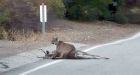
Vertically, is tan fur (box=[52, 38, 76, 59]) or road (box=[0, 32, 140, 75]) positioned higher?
tan fur (box=[52, 38, 76, 59])

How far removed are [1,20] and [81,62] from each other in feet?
28.7

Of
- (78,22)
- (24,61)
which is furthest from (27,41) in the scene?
(78,22)

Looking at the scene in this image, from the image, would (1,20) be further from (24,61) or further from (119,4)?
(119,4)

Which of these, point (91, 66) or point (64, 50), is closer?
point (91, 66)

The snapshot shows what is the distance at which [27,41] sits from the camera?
2020 cm

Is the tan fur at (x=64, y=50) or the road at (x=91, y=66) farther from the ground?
the tan fur at (x=64, y=50)

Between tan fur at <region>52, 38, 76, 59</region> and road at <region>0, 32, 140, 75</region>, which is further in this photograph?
tan fur at <region>52, 38, 76, 59</region>

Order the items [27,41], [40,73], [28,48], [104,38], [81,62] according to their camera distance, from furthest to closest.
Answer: [104,38] → [27,41] → [28,48] → [81,62] → [40,73]

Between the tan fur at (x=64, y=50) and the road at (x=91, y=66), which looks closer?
the road at (x=91, y=66)

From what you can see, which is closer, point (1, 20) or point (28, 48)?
point (28, 48)

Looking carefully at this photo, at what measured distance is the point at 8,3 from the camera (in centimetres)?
2306

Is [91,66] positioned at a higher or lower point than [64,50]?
lower

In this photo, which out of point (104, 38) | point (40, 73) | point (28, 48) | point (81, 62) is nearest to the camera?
point (40, 73)

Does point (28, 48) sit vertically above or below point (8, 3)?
below
